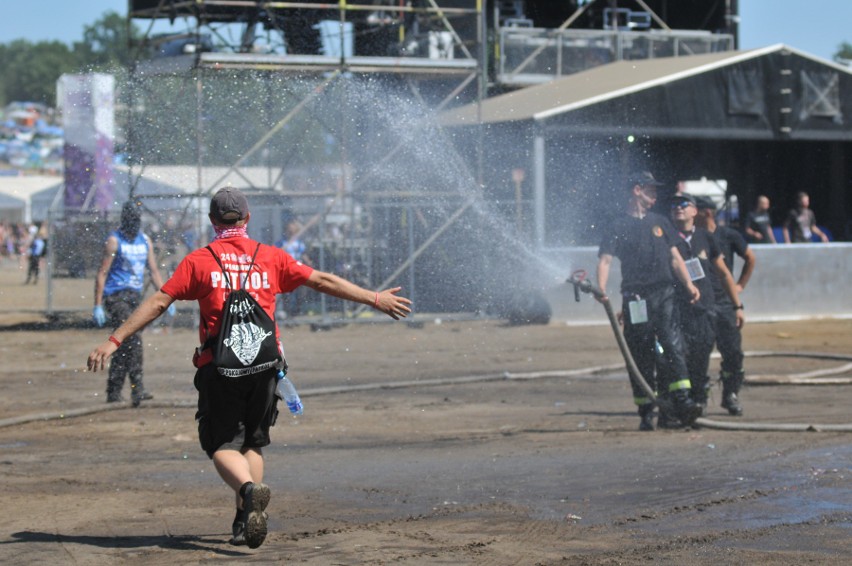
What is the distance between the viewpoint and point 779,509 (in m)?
7.36

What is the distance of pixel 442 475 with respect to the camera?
28.4 feet

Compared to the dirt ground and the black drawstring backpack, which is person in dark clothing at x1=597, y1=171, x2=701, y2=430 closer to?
the dirt ground

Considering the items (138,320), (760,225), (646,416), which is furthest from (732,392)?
(760,225)

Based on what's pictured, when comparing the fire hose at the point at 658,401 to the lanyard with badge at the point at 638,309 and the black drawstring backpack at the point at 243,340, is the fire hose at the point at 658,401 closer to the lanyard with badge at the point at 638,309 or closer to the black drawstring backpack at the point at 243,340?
the lanyard with badge at the point at 638,309

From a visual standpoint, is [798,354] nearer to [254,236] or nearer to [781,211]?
[254,236]

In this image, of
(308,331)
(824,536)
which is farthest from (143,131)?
(824,536)

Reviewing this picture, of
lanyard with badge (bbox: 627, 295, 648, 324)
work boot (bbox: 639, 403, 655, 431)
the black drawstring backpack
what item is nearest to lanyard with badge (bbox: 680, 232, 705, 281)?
lanyard with badge (bbox: 627, 295, 648, 324)

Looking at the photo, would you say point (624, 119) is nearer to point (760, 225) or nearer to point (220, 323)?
point (760, 225)

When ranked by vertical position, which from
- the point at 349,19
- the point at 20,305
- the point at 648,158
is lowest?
the point at 20,305

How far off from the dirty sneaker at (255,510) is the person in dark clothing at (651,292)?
5046mm

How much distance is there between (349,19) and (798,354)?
12896 mm

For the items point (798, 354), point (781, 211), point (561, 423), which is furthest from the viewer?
point (781, 211)

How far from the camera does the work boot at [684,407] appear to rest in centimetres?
1042

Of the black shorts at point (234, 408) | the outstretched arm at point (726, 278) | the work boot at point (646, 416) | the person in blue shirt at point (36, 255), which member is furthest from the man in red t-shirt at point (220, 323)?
the person in blue shirt at point (36, 255)
